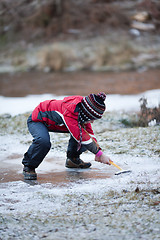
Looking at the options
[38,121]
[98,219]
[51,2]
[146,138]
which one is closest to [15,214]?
[98,219]

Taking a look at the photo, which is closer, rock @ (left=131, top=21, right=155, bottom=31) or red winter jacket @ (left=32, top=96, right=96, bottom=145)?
red winter jacket @ (left=32, top=96, right=96, bottom=145)

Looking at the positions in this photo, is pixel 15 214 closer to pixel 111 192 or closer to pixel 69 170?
pixel 111 192

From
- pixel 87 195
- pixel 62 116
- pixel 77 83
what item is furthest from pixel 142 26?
pixel 87 195

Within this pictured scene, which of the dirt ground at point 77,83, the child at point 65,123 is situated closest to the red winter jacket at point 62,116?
the child at point 65,123

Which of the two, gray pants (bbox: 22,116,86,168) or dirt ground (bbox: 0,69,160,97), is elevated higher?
gray pants (bbox: 22,116,86,168)

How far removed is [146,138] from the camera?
500 centimetres

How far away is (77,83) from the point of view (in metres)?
12.7

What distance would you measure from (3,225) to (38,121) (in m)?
1.38

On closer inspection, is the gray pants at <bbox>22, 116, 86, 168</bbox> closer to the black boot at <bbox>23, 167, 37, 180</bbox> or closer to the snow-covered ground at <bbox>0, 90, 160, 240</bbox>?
the black boot at <bbox>23, 167, 37, 180</bbox>

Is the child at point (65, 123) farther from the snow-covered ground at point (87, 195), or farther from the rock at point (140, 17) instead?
the rock at point (140, 17)

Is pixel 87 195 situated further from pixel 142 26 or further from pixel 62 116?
pixel 142 26

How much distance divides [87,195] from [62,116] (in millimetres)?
787

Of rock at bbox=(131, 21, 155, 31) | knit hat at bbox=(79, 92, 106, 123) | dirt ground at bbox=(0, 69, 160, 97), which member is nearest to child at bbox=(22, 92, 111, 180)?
knit hat at bbox=(79, 92, 106, 123)

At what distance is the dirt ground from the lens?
37.3 feet
